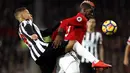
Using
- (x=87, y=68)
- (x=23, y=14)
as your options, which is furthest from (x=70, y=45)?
(x=87, y=68)

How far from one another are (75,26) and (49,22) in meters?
8.70

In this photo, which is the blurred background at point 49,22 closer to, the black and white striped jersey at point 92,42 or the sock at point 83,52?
the black and white striped jersey at point 92,42

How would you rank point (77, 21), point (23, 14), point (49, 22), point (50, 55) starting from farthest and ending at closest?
point (49, 22)
point (23, 14)
point (50, 55)
point (77, 21)

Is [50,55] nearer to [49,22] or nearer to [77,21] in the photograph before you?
[77,21]

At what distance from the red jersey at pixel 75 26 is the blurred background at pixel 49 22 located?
7446 millimetres

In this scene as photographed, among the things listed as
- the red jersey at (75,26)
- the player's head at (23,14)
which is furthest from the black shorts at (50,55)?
the player's head at (23,14)

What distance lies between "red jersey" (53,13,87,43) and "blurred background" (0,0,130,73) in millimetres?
7446

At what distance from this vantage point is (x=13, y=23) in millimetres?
19109

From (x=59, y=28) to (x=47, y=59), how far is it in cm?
52

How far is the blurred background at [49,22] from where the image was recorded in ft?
59.1

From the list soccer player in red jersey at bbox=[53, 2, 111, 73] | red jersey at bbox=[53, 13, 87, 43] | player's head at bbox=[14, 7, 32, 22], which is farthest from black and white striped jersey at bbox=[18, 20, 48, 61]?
red jersey at bbox=[53, 13, 87, 43]

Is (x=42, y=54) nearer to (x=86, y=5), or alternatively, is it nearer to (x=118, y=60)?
(x=86, y=5)

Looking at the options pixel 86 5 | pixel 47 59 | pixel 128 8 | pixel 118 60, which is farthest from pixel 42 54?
pixel 128 8

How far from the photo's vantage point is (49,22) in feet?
61.5
